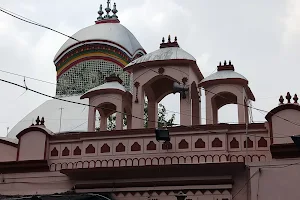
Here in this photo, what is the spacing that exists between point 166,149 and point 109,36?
32.2 feet

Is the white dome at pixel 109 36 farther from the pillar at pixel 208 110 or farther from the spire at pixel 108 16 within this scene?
the pillar at pixel 208 110

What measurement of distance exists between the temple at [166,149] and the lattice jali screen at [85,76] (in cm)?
589

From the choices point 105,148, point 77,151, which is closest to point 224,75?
point 105,148

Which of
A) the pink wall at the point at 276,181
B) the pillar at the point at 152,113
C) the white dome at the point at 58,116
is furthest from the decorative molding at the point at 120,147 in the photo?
the white dome at the point at 58,116

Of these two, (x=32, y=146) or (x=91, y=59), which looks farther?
(x=91, y=59)

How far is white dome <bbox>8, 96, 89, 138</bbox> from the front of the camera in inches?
763

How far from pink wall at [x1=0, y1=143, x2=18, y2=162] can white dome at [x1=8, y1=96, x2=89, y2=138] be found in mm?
4471

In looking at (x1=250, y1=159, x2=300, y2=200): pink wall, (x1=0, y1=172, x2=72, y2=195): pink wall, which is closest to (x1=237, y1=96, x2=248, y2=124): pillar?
(x1=250, y1=159, x2=300, y2=200): pink wall

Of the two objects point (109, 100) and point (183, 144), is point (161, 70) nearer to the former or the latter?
point (109, 100)

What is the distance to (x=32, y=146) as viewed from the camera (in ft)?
45.1

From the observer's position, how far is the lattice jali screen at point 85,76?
818 inches

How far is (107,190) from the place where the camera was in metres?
12.6

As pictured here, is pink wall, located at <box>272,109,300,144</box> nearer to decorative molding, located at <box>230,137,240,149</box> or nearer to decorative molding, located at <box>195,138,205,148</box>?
decorative molding, located at <box>230,137,240,149</box>

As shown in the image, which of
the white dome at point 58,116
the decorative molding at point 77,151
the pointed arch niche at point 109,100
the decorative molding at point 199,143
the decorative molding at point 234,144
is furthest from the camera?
the white dome at point 58,116
